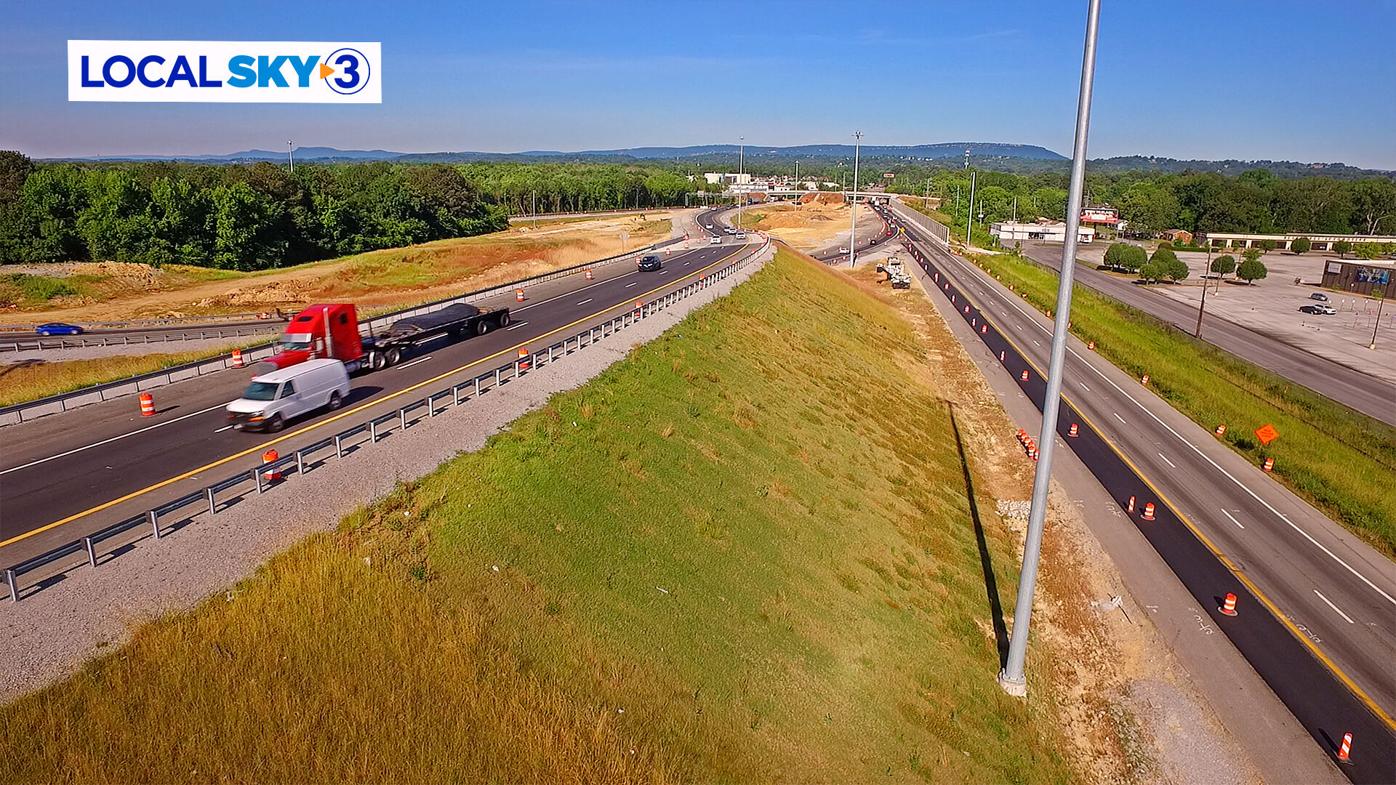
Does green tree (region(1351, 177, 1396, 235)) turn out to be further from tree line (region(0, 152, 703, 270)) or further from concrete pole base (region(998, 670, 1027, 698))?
concrete pole base (region(998, 670, 1027, 698))

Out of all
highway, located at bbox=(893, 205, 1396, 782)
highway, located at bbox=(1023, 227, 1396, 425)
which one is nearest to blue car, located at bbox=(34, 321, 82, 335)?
highway, located at bbox=(893, 205, 1396, 782)

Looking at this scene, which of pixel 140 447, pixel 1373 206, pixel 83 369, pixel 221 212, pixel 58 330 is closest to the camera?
pixel 140 447

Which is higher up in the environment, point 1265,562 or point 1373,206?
point 1373,206

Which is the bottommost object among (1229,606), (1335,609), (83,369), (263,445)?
(1335,609)

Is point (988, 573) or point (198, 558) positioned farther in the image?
point (988, 573)

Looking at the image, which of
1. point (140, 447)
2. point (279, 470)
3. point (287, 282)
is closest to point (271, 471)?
point (279, 470)

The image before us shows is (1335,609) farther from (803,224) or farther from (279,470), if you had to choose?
(803,224)

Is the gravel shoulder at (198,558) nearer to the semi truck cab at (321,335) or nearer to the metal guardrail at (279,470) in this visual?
the metal guardrail at (279,470)
